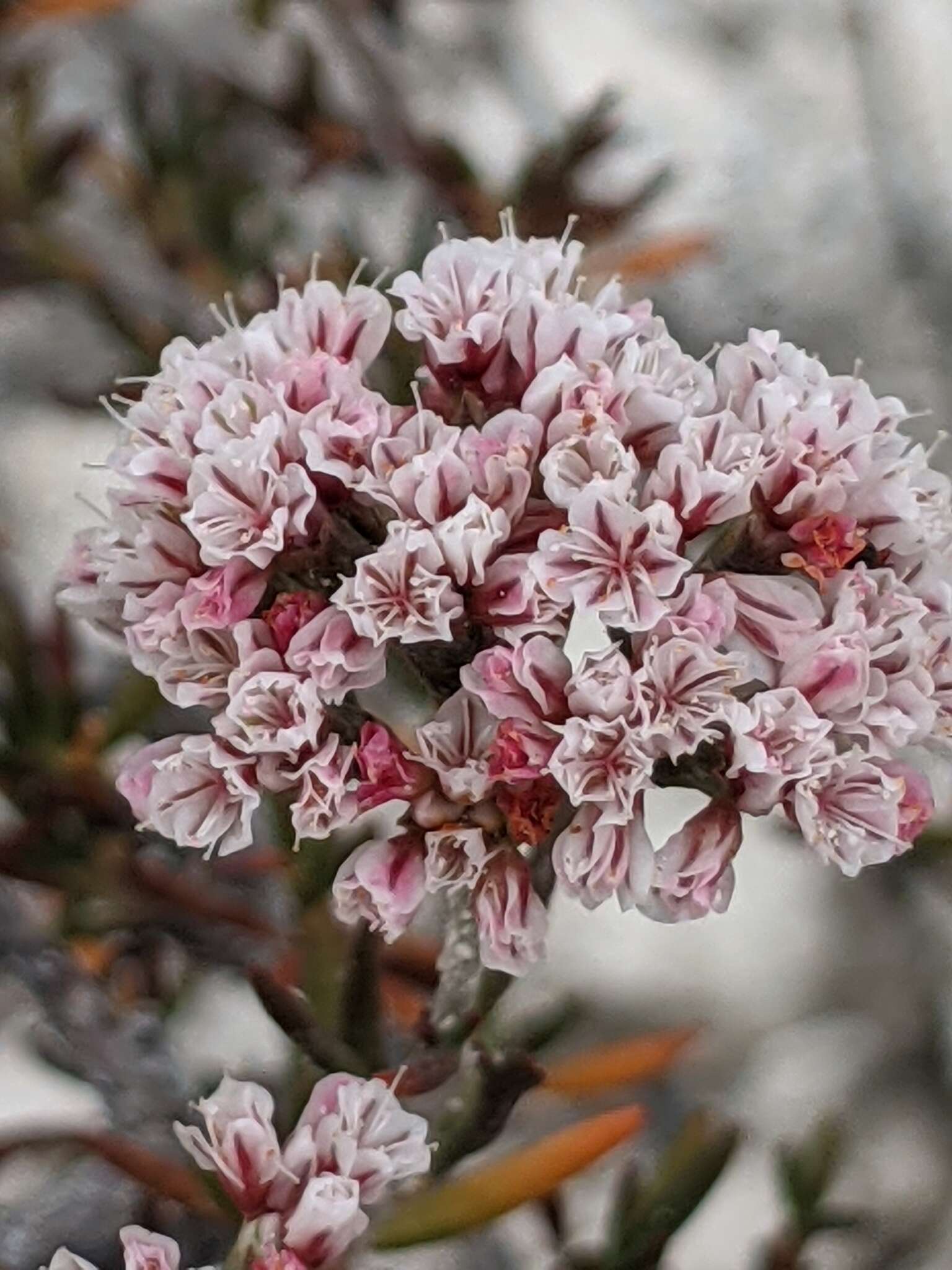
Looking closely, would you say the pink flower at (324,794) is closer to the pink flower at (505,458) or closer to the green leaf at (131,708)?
the pink flower at (505,458)

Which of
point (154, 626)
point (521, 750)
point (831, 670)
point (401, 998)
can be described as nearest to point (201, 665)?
point (154, 626)

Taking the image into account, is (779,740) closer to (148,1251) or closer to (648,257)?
(148,1251)

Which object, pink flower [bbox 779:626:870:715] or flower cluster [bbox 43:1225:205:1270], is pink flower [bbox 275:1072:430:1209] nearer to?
flower cluster [bbox 43:1225:205:1270]

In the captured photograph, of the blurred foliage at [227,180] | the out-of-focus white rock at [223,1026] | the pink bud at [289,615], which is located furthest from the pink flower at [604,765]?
the out-of-focus white rock at [223,1026]

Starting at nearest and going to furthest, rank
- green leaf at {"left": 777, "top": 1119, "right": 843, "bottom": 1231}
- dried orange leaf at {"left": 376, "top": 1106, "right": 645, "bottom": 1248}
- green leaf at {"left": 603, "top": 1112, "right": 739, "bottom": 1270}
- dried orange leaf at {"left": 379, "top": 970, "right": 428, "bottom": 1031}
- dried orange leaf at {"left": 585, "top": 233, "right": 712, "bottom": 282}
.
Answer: dried orange leaf at {"left": 376, "top": 1106, "right": 645, "bottom": 1248} < green leaf at {"left": 603, "top": 1112, "right": 739, "bottom": 1270} < green leaf at {"left": 777, "top": 1119, "right": 843, "bottom": 1231} < dried orange leaf at {"left": 379, "top": 970, "right": 428, "bottom": 1031} < dried orange leaf at {"left": 585, "top": 233, "right": 712, "bottom": 282}

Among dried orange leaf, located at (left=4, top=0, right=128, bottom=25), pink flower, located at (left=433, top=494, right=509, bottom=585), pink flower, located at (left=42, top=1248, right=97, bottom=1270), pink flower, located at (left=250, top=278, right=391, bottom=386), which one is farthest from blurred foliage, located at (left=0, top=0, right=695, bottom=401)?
pink flower, located at (left=42, top=1248, right=97, bottom=1270)

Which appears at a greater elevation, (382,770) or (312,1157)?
(382,770)

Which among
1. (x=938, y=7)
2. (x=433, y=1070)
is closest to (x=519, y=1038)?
(x=433, y=1070)
